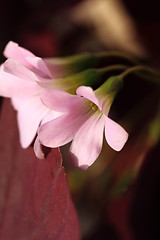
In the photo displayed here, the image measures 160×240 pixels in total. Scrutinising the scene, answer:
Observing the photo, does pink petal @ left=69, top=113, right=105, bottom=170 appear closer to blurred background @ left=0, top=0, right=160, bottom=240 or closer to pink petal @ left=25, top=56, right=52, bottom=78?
pink petal @ left=25, top=56, right=52, bottom=78

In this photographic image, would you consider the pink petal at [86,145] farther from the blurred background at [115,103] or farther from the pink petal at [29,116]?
the blurred background at [115,103]

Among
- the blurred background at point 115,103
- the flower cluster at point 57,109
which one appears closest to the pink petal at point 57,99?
the flower cluster at point 57,109

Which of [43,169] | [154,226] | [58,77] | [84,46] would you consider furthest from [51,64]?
[84,46]

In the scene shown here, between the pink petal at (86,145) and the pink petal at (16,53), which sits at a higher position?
the pink petal at (16,53)

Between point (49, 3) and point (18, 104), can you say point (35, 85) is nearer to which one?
point (18, 104)

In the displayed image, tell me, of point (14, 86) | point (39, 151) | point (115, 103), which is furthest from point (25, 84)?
point (115, 103)

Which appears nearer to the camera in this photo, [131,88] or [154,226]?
[154,226]
